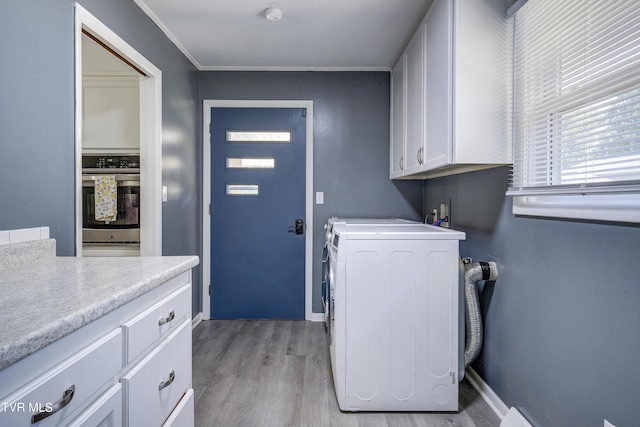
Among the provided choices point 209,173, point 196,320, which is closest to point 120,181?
→ point 209,173

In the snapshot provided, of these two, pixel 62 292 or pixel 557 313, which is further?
pixel 557 313

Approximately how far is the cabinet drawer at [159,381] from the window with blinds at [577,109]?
1.53m

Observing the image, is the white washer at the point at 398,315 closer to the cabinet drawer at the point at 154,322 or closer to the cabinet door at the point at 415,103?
the cabinet door at the point at 415,103

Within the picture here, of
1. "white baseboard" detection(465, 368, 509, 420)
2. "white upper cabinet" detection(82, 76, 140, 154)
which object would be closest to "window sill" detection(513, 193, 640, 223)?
"white baseboard" detection(465, 368, 509, 420)

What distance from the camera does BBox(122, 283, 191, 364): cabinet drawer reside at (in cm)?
93

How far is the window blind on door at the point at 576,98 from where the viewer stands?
109 cm

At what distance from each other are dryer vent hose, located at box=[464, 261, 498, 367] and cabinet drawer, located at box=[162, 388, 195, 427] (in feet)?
4.81

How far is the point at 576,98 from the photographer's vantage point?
1316mm

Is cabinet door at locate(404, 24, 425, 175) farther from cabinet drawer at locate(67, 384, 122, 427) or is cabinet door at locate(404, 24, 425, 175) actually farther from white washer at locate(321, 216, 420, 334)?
cabinet drawer at locate(67, 384, 122, 427)

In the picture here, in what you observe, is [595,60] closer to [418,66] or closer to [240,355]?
[418,66]

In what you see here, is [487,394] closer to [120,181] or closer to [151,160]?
[151,160]

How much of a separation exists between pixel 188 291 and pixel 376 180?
235 centimetres

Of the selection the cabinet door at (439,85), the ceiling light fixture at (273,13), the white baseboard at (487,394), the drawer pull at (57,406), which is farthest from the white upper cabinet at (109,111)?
the white baseboard at (487,394)

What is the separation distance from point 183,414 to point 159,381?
292 mm
